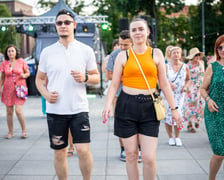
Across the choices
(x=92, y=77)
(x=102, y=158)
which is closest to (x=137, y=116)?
(x=92, y=77)

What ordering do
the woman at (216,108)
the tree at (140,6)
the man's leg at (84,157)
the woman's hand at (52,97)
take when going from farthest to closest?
1. the tree at (140,6)
2. the woman at (216,108)
3. the man's leg at (84,157)
4. the woman's hand at (52,97)

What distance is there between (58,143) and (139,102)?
955mm

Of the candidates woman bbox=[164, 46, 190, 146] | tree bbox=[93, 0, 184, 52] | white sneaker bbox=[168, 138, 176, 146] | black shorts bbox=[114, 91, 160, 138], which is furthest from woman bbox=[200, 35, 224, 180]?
tree bbox=[93, 0, 184, 52]

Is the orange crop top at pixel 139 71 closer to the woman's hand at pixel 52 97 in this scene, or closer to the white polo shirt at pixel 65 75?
the white polo shirt at pixel 65 75

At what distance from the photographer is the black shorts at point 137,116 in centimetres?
377

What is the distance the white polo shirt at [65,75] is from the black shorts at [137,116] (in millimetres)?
463

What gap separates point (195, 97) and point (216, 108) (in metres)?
4.32

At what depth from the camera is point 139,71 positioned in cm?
375

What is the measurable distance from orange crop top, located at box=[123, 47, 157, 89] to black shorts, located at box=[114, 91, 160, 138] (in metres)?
0.12

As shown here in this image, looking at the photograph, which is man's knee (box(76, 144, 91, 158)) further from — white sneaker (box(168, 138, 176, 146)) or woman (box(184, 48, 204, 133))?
woman (box(184, 48, 204, 133))

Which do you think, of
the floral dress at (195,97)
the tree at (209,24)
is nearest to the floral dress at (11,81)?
the floral dress at (195,97)

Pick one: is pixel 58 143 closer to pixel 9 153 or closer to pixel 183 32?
pixel 9 153

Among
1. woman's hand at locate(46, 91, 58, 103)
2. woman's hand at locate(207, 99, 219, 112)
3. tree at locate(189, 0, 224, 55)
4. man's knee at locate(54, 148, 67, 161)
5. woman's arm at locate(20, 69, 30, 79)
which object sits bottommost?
man's knee at locate(54, 148, 67, 161)

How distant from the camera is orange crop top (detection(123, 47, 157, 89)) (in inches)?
148
